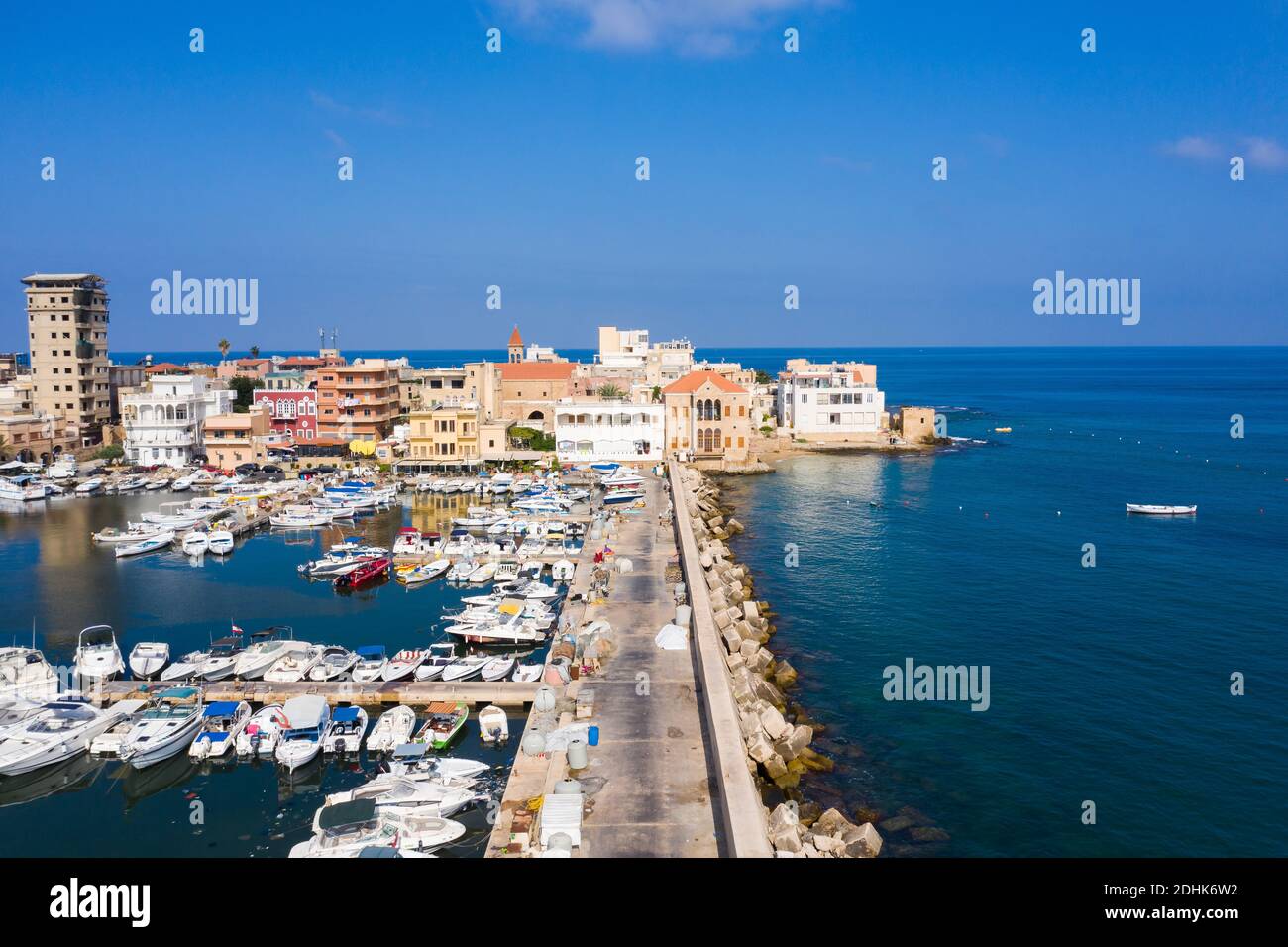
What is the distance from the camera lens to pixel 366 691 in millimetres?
21328

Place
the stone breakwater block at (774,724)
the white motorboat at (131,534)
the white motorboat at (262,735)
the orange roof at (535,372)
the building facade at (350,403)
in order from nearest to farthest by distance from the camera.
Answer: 1. the stone breakwater block at (774,724)
2. the white motorboat at (262,735)
3. the white motorboat at (131,534)
4. the building facade at (350,403)
5. the orange roof at (535,372)

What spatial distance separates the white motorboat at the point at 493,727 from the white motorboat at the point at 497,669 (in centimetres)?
274

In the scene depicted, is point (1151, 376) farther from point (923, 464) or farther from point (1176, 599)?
point (1176, 599)

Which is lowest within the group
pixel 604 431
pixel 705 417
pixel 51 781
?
pixel 51 781

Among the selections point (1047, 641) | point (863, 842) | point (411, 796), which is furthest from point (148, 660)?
point (1047, 641)

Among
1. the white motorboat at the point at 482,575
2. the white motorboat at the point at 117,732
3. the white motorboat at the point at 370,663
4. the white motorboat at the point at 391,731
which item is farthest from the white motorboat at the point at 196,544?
the white motorboat at the point at 391,731

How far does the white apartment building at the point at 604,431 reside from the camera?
5812 cm

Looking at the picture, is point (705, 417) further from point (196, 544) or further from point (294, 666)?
point (294, 666)

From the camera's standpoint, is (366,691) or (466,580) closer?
(366,691)

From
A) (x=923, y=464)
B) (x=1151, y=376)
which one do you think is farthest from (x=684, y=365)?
(x=1151, y=376)

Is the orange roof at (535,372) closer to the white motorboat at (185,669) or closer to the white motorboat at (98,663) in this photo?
the white motorboat at (185,669)

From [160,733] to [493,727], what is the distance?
6.95 meters

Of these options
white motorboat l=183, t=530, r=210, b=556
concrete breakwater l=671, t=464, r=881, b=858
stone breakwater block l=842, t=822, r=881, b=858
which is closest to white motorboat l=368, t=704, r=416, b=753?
concrete breakwater l=671, t=464, r=881, b=858
